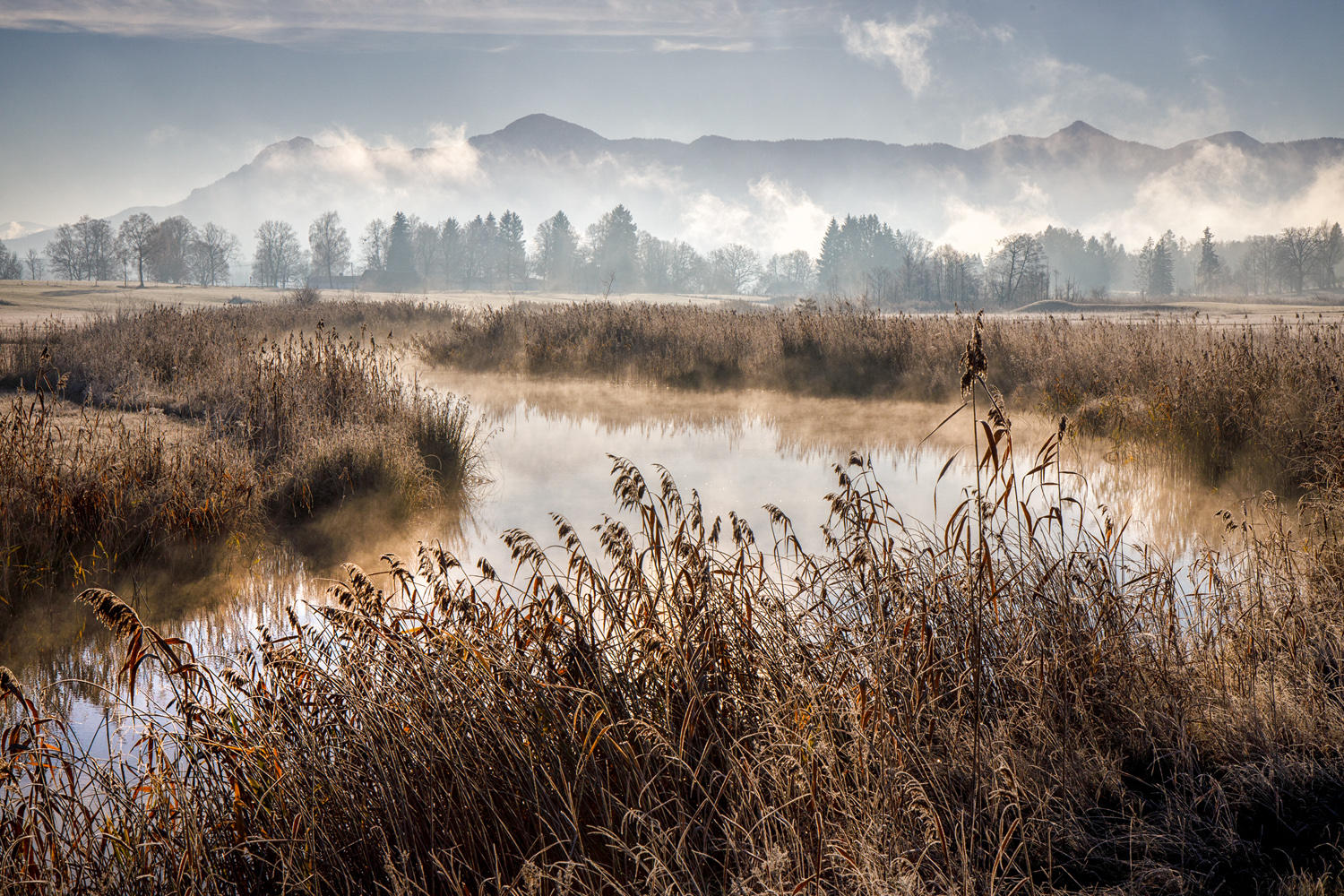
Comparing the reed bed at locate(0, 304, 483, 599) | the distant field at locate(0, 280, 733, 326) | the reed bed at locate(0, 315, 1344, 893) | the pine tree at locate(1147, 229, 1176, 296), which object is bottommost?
the reed bed at locate(0, 315, 1344, 893)

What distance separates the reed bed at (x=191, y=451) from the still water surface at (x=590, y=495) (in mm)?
277

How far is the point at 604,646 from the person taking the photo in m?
2.32

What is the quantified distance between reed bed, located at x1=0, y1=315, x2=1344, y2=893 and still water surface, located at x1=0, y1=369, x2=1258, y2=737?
1.48 feet

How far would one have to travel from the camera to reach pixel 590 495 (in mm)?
6219

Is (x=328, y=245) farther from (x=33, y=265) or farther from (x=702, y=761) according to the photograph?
(x=702, y=761)

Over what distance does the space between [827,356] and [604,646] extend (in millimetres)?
10756

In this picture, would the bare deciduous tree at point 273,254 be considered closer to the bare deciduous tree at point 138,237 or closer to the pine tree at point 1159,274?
the bare deciduous tree at point 138,237

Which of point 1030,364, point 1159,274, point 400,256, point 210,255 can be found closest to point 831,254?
point 1159,274

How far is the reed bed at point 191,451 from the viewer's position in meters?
4.51

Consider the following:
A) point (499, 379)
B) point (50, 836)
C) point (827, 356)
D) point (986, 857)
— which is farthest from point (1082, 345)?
point (50, 836)

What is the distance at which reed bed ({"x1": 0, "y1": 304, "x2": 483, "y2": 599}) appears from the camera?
14.8 feet

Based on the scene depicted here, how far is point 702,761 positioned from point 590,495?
4.33 meters

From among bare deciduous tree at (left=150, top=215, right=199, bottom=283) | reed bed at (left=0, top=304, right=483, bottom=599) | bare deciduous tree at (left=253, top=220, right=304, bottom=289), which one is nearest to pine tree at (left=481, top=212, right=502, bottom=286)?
bare deciduous tree at (left=253, top=220, right=304, bottom=289)

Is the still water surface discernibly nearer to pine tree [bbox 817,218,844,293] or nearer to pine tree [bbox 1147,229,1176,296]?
pine tree [bbox 817,218,844,293]
